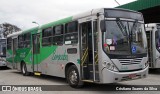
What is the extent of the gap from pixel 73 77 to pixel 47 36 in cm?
333

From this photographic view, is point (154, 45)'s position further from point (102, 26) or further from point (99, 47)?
point (102, 26)

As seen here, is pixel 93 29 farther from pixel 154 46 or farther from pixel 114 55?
pixel 154 46

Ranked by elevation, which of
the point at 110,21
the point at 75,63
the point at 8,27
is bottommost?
the point at 75,63

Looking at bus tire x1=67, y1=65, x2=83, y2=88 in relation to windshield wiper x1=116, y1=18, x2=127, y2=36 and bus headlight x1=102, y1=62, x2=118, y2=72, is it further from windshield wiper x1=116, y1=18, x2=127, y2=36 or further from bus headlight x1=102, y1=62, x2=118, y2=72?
windshield wiper x1=116, y1=18, x2=127, y2=36

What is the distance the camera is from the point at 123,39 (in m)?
9.77

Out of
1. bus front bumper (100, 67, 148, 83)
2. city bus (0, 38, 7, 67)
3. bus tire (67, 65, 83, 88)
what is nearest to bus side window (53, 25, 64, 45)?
bus tire (67, 65, 83, 88)

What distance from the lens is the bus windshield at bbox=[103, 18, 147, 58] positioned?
9469 mm

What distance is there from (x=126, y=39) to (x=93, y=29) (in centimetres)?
121

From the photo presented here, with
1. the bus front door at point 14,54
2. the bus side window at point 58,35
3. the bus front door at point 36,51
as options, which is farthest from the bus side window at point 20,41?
the bus side window at point 58,35

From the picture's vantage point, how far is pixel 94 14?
32.6 ft

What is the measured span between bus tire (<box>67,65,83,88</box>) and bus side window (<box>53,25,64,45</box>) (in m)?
1.47

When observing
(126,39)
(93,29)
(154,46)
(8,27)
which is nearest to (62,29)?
(93,29)

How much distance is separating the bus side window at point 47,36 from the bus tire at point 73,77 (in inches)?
93.7

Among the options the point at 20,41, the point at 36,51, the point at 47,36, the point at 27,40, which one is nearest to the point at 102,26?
the point at 47,36
